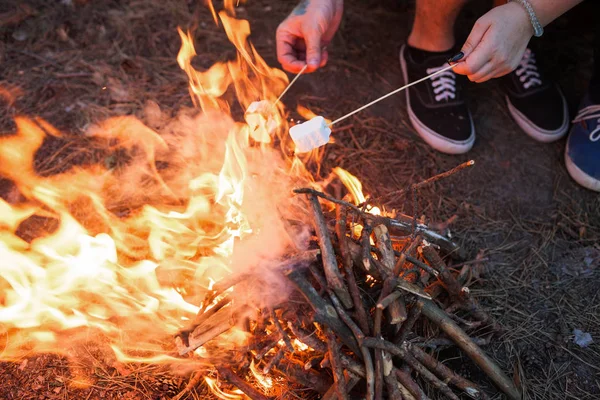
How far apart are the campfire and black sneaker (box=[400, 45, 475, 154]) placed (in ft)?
2.49

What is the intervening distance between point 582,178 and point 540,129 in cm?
41

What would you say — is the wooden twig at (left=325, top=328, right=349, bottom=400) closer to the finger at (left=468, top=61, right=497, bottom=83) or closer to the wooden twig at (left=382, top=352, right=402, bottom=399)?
the wooden twig at (left=382, top=352, right=402, bottom=399)

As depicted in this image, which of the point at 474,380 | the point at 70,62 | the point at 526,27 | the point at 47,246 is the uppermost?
the point at 526,27

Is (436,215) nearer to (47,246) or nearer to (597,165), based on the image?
(597,165)

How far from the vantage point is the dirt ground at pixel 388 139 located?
2.04 metres

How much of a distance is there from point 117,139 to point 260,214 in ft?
4.55

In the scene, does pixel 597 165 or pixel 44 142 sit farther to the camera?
pixel 44 142

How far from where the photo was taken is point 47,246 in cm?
236

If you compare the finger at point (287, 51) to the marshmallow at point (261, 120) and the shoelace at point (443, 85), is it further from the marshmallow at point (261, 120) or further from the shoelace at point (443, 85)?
the shoelace at point (443, 85)

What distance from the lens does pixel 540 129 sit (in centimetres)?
296

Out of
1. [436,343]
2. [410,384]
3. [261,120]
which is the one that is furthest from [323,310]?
[261,120]

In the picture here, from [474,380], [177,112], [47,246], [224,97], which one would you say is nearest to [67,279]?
[47,246]

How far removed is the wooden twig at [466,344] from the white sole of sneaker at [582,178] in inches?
58.2

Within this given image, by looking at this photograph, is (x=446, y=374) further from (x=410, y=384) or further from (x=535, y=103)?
(x=535, y=103)
